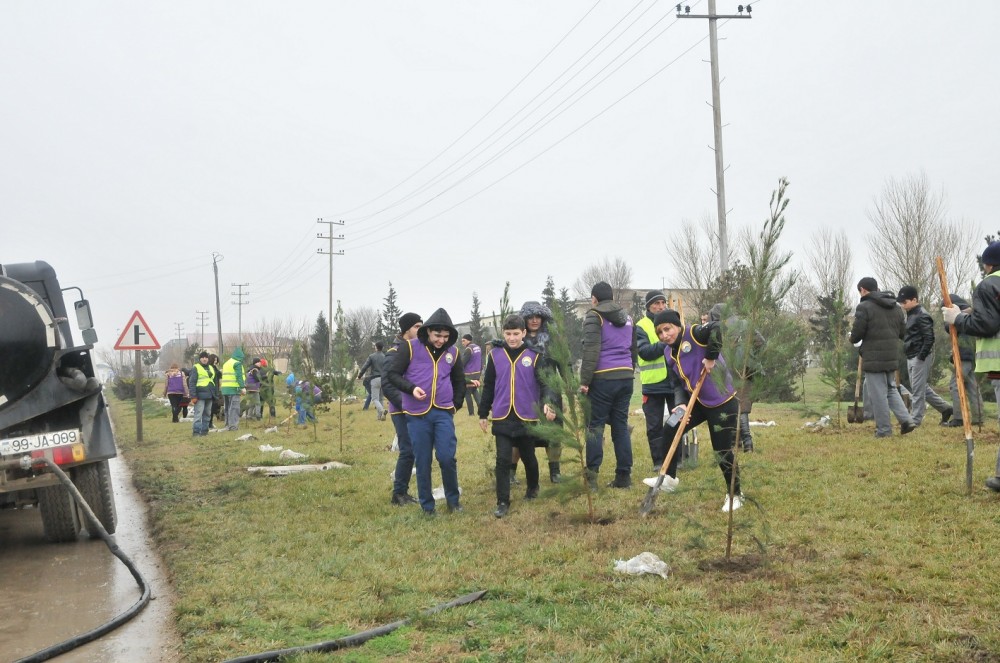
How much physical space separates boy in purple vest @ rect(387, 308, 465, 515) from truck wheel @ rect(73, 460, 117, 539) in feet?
9.29

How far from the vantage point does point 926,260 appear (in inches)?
1107

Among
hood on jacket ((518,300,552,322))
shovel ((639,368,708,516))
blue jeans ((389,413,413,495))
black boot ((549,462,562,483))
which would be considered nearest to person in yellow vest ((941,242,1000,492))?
shovel ((639,368,708,516))

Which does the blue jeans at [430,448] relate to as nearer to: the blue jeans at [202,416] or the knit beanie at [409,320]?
the knit beanie at [409,320]

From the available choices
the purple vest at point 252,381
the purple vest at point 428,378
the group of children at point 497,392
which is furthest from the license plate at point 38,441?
the purple vest at point 252,381

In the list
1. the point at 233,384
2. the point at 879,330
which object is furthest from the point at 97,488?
the point at 233,384

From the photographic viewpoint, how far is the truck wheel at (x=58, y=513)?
731 centimetres

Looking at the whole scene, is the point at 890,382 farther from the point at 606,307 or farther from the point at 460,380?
the point at 460,380

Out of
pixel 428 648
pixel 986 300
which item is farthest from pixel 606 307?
pixel 428 648

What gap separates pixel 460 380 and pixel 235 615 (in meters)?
3.51

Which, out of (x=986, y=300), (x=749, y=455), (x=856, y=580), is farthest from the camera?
(x=749, y=455)

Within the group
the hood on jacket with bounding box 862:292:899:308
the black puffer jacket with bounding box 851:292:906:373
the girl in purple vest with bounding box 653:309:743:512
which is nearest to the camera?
the girl in purple vest with bounding box 653:309:743:512

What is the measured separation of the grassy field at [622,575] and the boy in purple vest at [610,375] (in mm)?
425

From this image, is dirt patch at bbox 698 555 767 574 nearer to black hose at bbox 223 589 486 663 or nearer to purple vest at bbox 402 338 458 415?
black hose at bbox 223 589 486 663

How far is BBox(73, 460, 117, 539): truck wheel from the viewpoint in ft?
24.7
